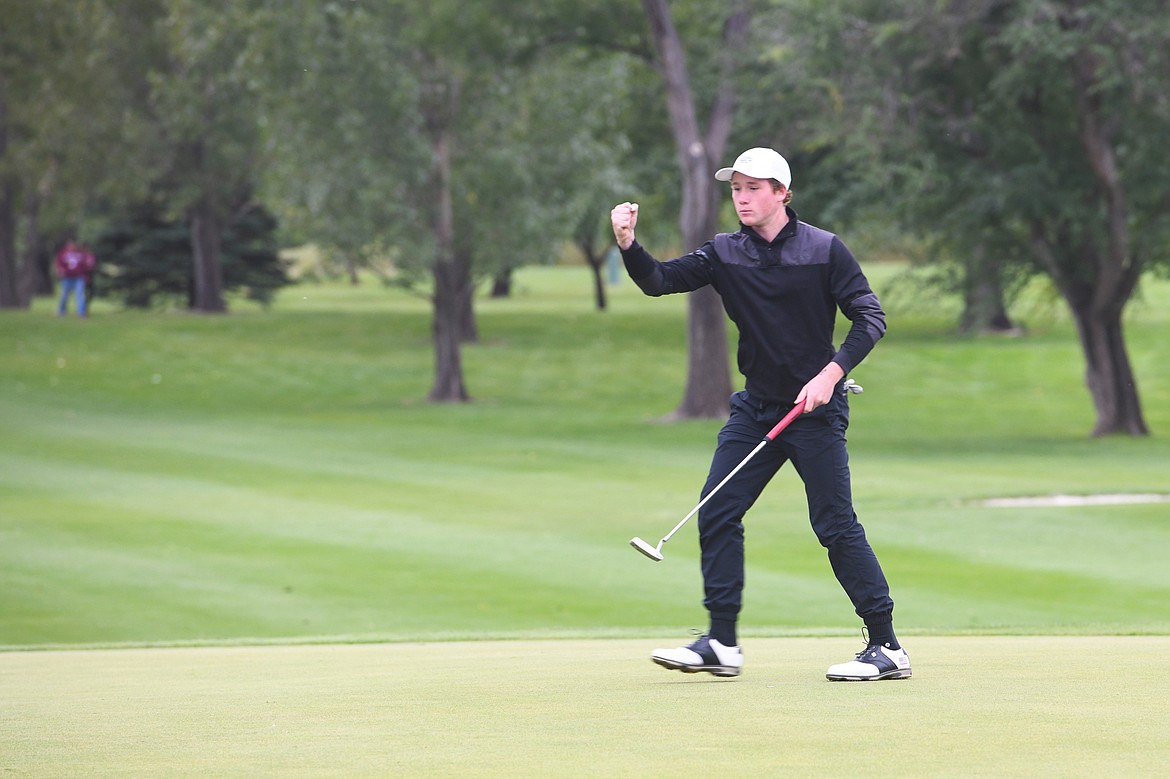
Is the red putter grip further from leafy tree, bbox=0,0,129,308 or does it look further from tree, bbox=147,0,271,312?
leafy tree, bbox=0,0,129,308

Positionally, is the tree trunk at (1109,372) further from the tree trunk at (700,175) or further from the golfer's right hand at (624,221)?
the golfer's right hand at (624,221)

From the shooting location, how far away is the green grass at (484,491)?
1450cm

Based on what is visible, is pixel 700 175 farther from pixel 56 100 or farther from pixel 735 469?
pixel 735 469

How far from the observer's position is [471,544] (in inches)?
708

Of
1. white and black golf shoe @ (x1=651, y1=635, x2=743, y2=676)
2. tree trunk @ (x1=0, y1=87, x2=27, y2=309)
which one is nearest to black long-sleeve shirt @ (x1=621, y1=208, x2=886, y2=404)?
white and black golf shoe @ (x1=651, y1=635, x2=743, y2=676)

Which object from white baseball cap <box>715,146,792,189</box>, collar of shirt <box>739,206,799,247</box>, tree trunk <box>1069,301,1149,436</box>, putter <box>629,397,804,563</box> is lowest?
tree trunk <box>1069,301,1149,436</box>

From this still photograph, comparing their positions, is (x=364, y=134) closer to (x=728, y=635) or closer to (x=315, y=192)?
(x=315, y=192)

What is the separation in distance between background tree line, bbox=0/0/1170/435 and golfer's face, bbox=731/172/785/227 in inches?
794

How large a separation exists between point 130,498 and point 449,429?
11.6 meters

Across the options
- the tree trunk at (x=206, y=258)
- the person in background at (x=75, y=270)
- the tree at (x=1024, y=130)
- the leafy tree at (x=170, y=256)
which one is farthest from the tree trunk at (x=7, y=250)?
the tree at (x=1024, y=130)

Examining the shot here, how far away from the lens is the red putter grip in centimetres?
696

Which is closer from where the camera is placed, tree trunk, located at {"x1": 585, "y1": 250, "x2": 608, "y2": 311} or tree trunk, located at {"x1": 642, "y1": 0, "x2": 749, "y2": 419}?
tree trunk, located at {"x1": 642, "y1": 0, "x2": 749, "y2": 419}

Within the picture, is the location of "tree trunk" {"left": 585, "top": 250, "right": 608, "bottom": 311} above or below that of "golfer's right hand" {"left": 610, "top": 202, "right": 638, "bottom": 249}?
below

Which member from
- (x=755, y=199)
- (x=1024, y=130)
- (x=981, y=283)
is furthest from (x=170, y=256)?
(x=755, y=199)
